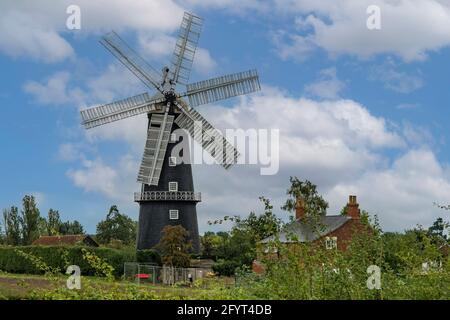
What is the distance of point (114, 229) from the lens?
7425 centimetres

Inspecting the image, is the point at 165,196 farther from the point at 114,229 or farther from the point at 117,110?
the point at 114,229

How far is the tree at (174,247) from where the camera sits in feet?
126

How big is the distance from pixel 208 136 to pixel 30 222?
1033 inches

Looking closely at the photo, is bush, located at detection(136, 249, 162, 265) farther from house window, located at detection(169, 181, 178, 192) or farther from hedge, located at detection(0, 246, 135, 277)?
house window, located at detection(169, 181, 178, 192)

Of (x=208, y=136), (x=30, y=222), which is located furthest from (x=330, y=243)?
(x=30, y=222)

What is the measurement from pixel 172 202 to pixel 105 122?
607cm

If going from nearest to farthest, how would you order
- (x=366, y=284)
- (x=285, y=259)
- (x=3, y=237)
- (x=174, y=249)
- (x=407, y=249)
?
(x=366, y=284) → (x=285, y=259) → (x=407, y=249) → (x=174, y=249) → (x=3, y=237)

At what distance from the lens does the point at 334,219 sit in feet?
147

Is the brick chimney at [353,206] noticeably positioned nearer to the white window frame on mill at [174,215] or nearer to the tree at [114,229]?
the white window frame on mill at [174,215]

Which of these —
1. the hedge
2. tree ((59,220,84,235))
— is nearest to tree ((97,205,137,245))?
tree ((59,220,84,235))

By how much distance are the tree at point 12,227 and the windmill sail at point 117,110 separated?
70.6ft

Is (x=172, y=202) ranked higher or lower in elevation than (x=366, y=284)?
higher
